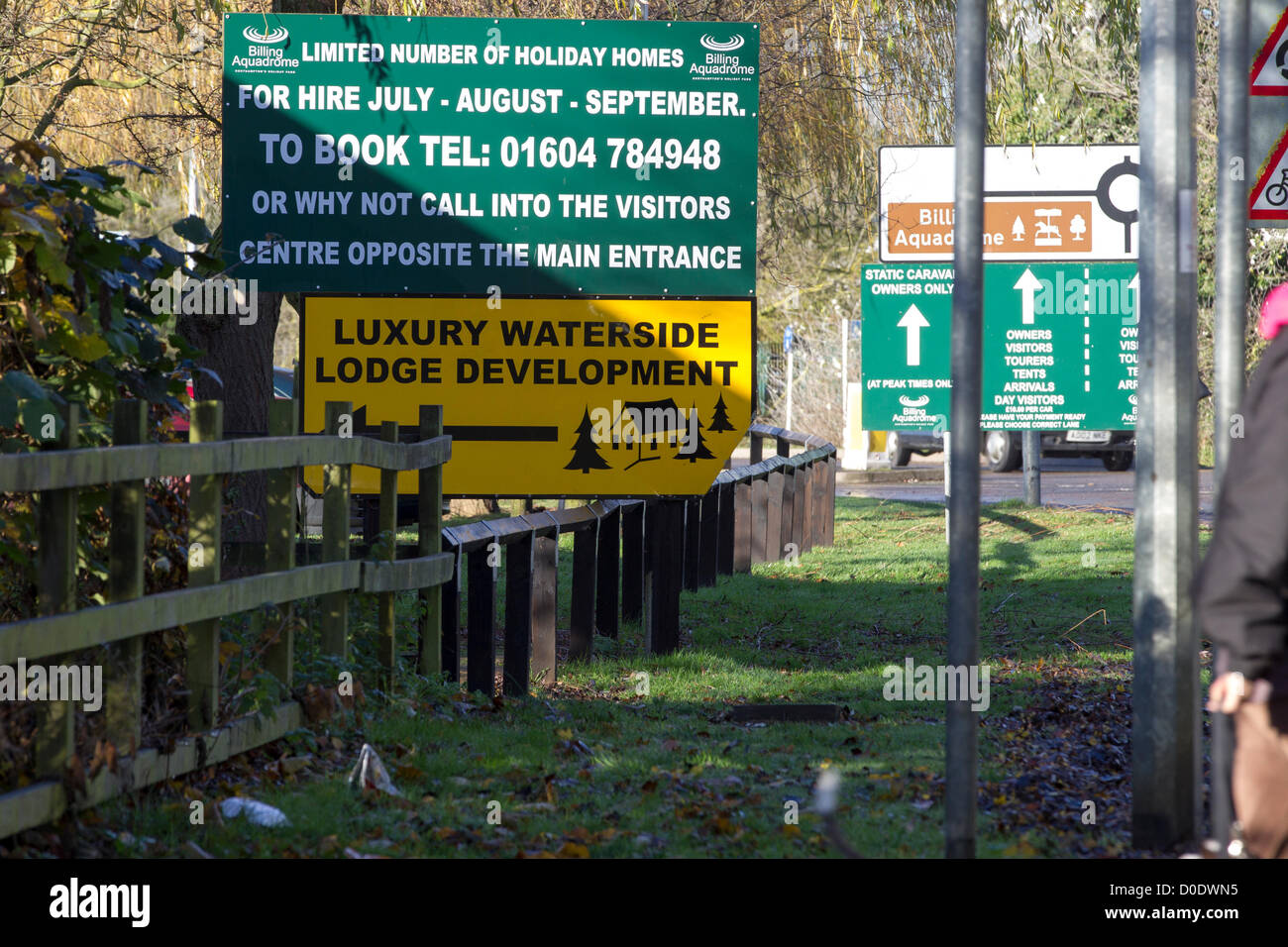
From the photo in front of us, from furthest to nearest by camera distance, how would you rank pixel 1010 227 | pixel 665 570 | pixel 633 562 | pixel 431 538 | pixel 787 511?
pixel 787 511, pixel 1010 227, pixel 633 562, pixel 665 570, pixel 431 538

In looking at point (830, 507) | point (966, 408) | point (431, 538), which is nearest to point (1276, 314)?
point (966, 408)

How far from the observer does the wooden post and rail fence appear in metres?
4.58

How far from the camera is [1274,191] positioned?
694 centimetres

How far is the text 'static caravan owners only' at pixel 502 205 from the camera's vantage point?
874cm

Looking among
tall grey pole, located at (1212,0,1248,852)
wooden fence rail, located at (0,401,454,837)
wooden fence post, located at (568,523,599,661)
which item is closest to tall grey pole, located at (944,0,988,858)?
tall grey pole, located at (1212,0,1248,852)

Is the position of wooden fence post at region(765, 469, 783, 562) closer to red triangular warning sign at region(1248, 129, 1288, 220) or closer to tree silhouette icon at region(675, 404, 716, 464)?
tree silhouette icon at region(675, 404, 716, 464)

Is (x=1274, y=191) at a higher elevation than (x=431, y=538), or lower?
higher

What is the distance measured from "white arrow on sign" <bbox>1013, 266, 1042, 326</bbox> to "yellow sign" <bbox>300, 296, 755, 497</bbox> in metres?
7.04

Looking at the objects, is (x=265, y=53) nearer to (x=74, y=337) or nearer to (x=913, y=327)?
(x=74, y=337)

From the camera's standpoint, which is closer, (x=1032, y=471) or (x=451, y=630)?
(x=451, y=630)

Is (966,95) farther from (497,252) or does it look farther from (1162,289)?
(497,252)

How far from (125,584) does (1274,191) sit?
516 centimetres

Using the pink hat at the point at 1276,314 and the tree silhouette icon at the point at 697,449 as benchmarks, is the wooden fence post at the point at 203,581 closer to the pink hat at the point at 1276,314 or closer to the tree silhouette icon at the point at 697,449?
the pink hat at the point at 1276,314
